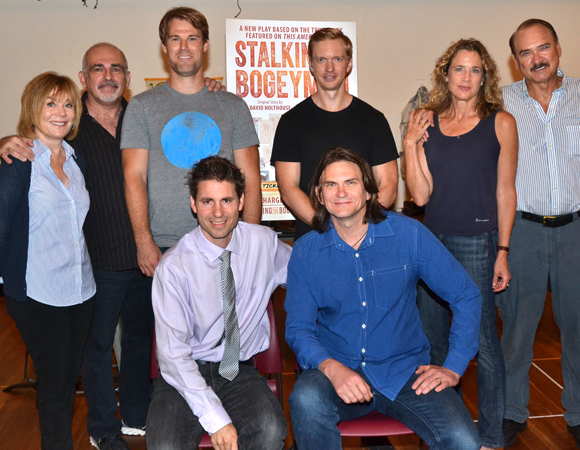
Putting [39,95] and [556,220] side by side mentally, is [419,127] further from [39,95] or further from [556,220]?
[39,95]

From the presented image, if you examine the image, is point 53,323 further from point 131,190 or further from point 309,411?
point 309,411

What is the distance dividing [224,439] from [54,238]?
105 centimetres

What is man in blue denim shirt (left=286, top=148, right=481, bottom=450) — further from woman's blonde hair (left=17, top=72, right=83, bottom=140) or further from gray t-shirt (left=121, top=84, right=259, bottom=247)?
woman's blonde hair (left=17, top=72, right=83, bottom=140)

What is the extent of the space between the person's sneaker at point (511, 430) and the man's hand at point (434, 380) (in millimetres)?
919

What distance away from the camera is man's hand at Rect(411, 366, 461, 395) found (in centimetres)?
198

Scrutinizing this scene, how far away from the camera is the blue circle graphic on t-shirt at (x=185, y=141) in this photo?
102 inches

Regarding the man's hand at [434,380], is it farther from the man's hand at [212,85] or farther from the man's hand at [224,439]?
the man's hand at [212,85]

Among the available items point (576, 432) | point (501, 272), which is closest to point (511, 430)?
point (576, 432)

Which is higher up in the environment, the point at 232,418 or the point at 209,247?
the point at 209,247

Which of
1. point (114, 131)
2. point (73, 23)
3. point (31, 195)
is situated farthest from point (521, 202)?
point (73, 23)

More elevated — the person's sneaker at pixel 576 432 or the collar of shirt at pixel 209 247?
the collar of shirt at pixel 209 247

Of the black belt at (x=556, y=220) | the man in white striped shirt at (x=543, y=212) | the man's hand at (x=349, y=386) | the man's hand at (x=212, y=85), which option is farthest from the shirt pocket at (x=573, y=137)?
the man's hand at (x=212, y=85)

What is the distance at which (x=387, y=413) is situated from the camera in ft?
6.70

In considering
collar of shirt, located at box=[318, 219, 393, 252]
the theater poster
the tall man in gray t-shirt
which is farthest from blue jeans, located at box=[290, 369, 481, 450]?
the theater poster
